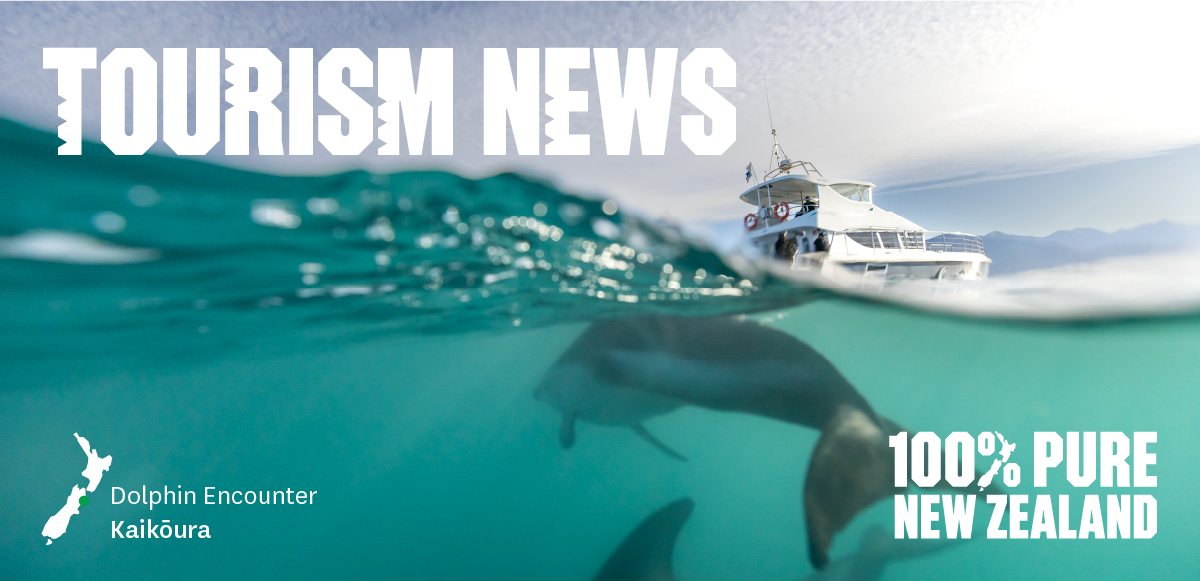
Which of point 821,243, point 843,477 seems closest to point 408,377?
point 821,243

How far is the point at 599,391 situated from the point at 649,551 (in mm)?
2850

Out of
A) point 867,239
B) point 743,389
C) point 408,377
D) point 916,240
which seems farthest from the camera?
point 408,377

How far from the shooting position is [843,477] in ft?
17.4

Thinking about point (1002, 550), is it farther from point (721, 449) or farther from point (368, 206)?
point (368, 206)

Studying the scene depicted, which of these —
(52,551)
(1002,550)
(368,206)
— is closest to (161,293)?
(368,206)

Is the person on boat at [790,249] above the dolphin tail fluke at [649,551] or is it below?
above

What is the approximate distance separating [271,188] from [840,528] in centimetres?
786

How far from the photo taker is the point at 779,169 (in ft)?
29.9

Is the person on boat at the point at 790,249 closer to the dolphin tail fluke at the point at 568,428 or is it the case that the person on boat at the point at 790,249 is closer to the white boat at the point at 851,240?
the white boat at the point at 851,240

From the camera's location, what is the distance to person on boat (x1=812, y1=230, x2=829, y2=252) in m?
7.49

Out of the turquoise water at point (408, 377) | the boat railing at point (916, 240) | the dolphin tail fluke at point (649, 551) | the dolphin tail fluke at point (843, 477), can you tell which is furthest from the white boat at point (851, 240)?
the dolphin tail fluke at point (649, 551)

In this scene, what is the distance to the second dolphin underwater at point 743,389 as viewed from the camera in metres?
5.32

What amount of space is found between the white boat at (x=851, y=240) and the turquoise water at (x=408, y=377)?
4.57 ft

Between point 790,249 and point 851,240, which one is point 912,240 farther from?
point 790,249
